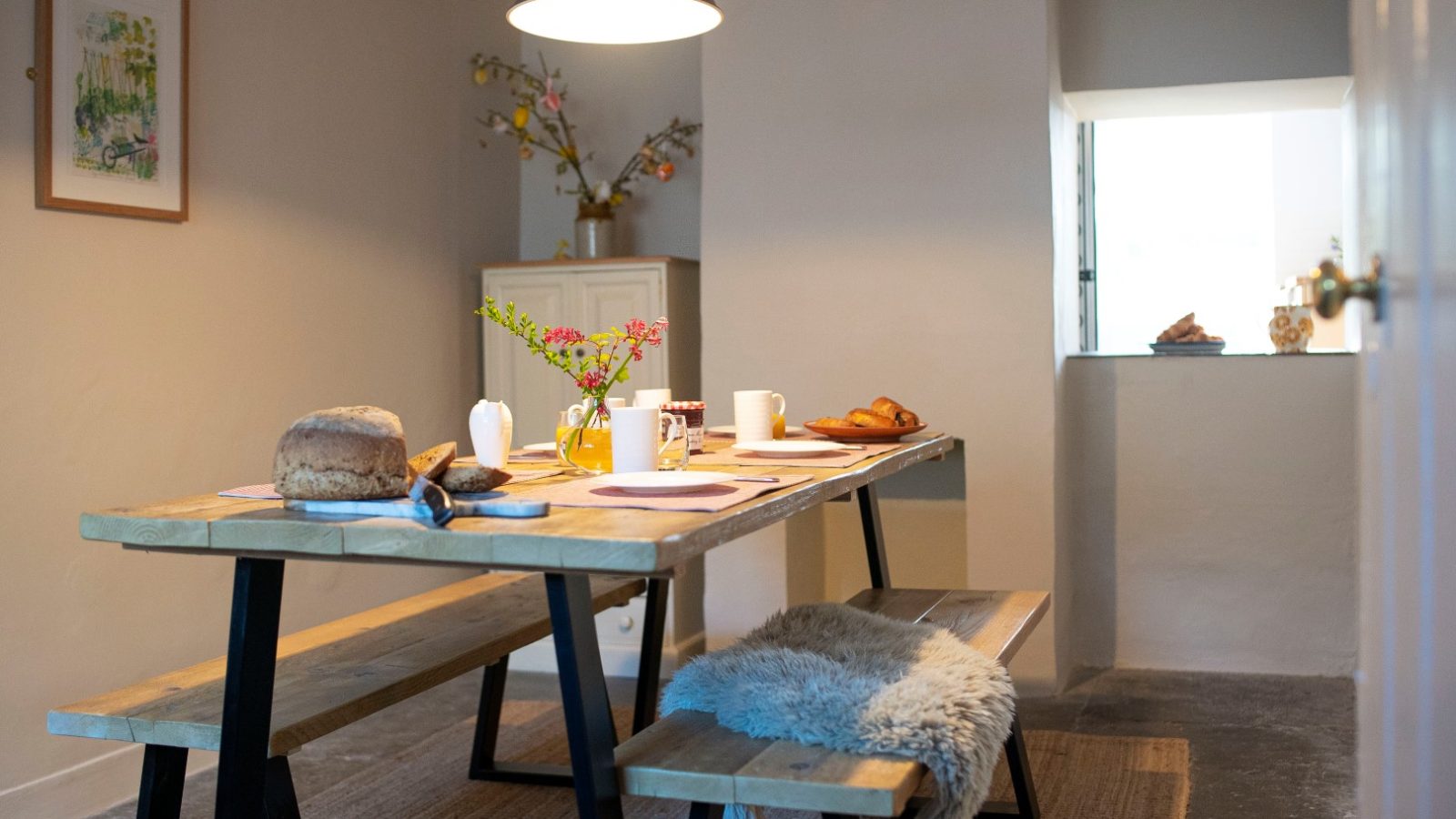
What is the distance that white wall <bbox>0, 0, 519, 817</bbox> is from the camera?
2885 mm

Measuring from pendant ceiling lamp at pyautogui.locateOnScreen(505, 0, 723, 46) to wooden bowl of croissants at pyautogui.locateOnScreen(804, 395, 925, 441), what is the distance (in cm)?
88

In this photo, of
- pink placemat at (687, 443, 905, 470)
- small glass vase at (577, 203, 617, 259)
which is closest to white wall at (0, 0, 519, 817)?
small glass vase at (577, 203, 617, 259)

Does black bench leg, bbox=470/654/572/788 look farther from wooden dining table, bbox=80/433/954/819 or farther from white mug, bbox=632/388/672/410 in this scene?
wooden dining table, bbox=80/433/954/819

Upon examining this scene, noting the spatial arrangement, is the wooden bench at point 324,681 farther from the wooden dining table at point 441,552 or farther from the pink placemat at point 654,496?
the pink placemat at point 654,496

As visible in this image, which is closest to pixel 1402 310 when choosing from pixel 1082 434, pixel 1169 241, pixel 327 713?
pixel 327 713

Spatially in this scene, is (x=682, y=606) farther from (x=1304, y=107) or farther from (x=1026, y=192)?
(x=1304, y=107)

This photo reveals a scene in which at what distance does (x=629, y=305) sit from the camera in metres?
4.35

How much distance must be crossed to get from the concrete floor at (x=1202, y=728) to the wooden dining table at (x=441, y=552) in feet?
4.24

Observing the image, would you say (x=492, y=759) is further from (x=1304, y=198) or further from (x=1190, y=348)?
(x=1304, y=198)

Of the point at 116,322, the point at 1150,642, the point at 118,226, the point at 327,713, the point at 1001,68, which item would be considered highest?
the point at 1001,68

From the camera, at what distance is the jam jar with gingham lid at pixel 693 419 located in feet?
8.59

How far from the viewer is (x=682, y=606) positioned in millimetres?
4332

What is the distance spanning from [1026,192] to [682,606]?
169 centimetres

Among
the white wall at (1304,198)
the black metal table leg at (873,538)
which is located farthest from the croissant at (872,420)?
the white wall at (1304,198)
